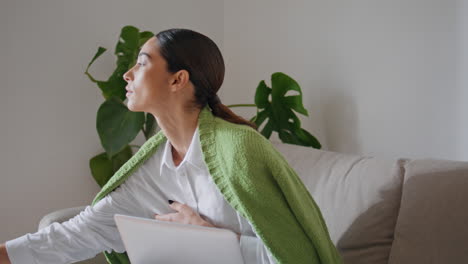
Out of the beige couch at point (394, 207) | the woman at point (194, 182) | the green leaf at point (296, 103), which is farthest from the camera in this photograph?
the green leaf at point (296, 103)

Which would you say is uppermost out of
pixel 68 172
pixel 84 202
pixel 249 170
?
pixel 249 170

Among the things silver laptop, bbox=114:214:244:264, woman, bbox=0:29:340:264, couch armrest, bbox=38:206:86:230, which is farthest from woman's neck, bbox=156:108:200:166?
couch armrest, bbox=38:206:86:230

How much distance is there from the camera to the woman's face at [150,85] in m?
1.34

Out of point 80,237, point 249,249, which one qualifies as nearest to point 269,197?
point 249,249

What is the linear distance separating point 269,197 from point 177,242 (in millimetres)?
219

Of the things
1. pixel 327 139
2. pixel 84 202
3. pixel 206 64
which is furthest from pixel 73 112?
pixel 206 64

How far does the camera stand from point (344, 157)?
1.68m

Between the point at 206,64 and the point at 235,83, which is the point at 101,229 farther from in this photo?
the point at 235,83

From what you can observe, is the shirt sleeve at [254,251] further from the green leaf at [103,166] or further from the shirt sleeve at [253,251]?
the green leaf at [103,166]

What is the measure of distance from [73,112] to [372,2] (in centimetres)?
139

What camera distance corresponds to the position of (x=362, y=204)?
A: 147 cm

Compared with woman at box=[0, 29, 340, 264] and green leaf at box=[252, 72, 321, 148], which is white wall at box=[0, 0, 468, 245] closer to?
green leaf at box=[252, 72, 321, 148]

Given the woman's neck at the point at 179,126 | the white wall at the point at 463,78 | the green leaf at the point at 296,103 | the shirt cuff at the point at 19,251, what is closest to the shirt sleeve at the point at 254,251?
the woman's neck at the point at 179,126

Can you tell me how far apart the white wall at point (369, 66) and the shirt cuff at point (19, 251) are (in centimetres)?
133
